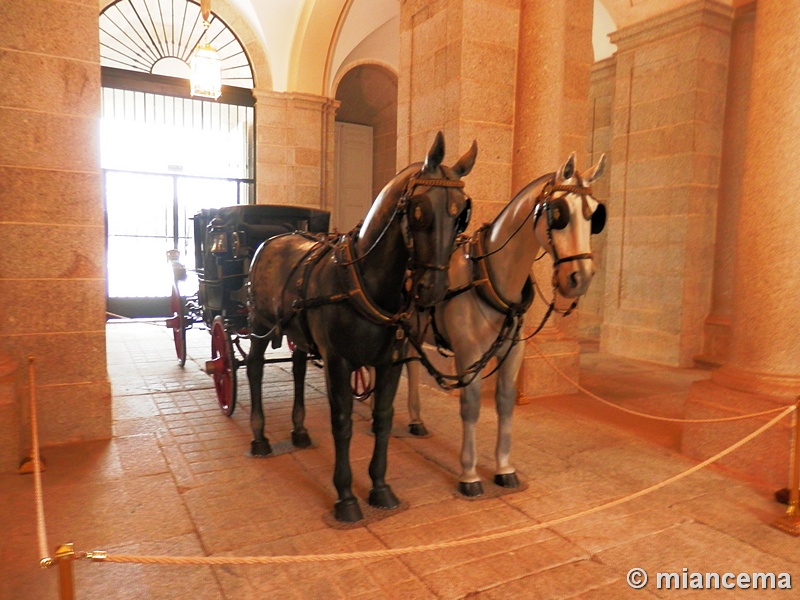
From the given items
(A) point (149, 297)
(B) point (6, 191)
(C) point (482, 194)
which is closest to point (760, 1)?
(C) point (482, 194)

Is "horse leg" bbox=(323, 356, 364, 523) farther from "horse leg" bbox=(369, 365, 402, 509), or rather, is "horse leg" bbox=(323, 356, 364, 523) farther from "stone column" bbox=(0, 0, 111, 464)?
"stone column" bbox=(0, 0, 111, 464)

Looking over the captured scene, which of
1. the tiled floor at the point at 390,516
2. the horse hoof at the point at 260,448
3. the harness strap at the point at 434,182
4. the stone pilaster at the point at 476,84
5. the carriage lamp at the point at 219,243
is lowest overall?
the tiled floor at the point at 390,516

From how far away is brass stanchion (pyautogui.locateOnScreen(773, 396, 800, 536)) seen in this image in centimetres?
321

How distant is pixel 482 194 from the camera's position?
19.2 feet

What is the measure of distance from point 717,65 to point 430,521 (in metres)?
7.73

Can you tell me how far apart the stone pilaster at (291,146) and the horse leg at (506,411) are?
30.8ft

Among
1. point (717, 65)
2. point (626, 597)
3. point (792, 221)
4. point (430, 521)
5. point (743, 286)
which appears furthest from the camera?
point (717, 65)

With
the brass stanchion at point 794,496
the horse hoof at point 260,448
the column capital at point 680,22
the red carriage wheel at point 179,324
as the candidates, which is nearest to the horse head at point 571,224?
the brass stanchion at point 794,496

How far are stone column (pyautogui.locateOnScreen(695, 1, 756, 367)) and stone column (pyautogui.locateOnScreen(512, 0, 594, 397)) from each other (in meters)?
3.00

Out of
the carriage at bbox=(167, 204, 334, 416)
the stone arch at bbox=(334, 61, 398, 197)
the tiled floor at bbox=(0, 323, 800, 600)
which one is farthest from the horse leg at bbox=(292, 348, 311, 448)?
the stone arch at bbox=(334, 61, 398, 197)

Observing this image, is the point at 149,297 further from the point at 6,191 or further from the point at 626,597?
the point at 626,597

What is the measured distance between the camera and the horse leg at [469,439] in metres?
3.64

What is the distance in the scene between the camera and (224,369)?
5172 mm

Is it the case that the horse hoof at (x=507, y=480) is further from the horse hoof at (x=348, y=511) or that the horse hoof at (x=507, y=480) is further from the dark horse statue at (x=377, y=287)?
the horse hoof at (x=348, y=511)
